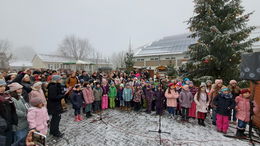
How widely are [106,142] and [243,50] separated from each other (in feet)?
28.4

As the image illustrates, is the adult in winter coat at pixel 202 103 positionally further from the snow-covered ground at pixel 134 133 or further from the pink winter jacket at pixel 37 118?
the pink winter jacket at pixel 37 118

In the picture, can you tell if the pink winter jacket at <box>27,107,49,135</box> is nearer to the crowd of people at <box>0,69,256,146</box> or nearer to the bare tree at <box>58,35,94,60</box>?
the crowd of people at <box>0,69,256,146</box>

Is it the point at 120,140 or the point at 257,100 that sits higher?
the point at 257,100

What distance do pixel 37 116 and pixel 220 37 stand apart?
8953 millimetres

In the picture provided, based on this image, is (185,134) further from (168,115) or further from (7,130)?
(7,130)

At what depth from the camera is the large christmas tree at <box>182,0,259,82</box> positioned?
7297 millimetres

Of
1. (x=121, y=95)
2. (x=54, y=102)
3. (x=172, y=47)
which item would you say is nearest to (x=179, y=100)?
(x=121, y=95)

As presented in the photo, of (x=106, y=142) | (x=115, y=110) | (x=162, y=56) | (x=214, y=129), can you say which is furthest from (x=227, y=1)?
(x=162, y=56)

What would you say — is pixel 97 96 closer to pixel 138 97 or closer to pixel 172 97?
pixel 138 97

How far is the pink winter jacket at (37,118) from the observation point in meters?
2.95

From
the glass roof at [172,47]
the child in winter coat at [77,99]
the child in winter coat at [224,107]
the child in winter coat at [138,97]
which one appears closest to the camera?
the child in winter coat at [224,107]

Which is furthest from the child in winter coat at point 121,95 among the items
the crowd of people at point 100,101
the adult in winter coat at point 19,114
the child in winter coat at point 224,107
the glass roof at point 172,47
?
the glass roof at point 172,47

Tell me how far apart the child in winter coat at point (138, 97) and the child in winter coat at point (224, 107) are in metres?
3.29

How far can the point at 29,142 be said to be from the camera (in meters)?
2.38
